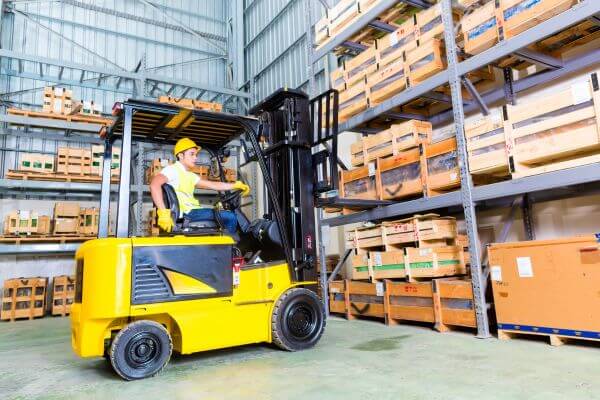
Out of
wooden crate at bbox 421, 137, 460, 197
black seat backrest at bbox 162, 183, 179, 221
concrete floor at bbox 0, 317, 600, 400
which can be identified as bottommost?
concrete floor at bbox 0, 317, 600, 400

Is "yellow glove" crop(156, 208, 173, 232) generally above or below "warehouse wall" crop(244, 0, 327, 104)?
below

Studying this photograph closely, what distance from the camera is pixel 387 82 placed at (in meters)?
6.34

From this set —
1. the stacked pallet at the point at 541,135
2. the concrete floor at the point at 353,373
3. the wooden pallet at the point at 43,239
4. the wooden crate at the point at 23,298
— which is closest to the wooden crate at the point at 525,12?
the stacked pallet at the point at 541,135

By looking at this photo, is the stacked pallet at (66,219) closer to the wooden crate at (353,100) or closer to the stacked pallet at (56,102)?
the stacked pallet at (56,102)

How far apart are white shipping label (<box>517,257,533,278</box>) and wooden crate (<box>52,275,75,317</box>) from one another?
10036 millimetres

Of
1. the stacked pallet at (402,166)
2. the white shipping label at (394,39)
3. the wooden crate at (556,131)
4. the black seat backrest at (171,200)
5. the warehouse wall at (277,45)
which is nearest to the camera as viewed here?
the wooden crate at (556,131)

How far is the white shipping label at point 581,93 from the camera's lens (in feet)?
12.9

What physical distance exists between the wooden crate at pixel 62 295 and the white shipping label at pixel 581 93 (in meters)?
10.9

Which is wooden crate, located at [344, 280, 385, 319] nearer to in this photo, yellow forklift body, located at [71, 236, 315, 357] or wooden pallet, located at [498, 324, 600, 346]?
wooden pallet, located at [498, 324, 600, 346]

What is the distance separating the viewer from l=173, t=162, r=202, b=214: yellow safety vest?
4.41 meters

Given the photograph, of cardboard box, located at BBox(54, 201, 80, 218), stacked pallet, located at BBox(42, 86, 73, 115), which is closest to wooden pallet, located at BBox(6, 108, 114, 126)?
stacked pallet, located at BBox(42, 86, 73, 115)

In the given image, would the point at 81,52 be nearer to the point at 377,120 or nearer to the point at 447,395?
the point at 377,120

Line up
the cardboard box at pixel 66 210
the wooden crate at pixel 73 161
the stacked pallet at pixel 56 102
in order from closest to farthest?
the cardboard box at pixel 66 210 → the wooden crate at pixel 73 161 → the stacked pallet at pixel 56 102

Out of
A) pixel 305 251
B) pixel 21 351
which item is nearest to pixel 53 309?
pixel 21 351
